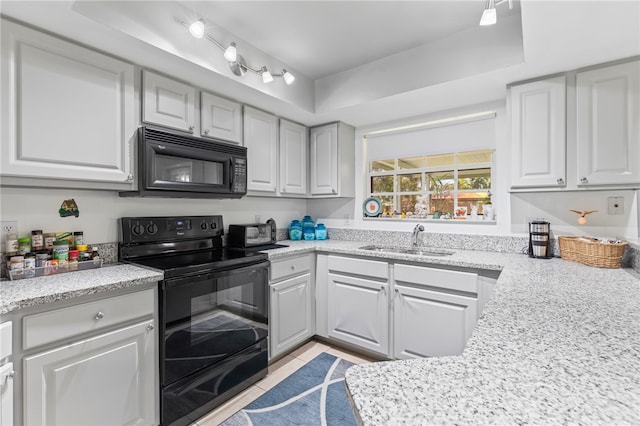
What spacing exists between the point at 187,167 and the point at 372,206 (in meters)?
1.88

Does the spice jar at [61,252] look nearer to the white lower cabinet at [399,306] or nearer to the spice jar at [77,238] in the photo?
the spice jar at [77,238]

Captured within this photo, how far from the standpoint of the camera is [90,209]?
189 centimetres

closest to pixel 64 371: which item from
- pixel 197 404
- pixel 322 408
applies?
pixel 197 404

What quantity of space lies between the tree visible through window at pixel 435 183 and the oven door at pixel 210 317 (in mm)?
1598

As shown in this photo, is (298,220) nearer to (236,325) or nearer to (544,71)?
(236,325)

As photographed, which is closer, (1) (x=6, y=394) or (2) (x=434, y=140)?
(1) (x=6, y=394)

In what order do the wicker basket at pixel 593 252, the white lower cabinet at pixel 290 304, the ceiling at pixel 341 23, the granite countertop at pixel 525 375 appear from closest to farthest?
the granite countertop at pixel 525 375 < the wicker basket at pixel 593 252 < the ceiling at pixel 341 23 < the white lower cabinet at pixel 290 304

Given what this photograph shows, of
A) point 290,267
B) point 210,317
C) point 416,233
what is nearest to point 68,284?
point 210,317

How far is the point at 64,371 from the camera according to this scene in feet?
4.33

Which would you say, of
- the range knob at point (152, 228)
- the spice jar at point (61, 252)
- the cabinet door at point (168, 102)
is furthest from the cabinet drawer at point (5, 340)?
the cabinet door at point (168, 102)

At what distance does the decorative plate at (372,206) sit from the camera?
3.21m

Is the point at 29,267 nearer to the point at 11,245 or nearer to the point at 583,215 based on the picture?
the point at 11,245

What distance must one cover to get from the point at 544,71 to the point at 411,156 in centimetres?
123

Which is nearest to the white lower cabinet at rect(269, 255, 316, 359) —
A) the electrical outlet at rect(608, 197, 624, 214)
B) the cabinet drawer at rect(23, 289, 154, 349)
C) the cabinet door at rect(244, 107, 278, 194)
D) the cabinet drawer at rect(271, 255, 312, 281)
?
the cabinet drawer at rect(271, 255, 312, 281)
